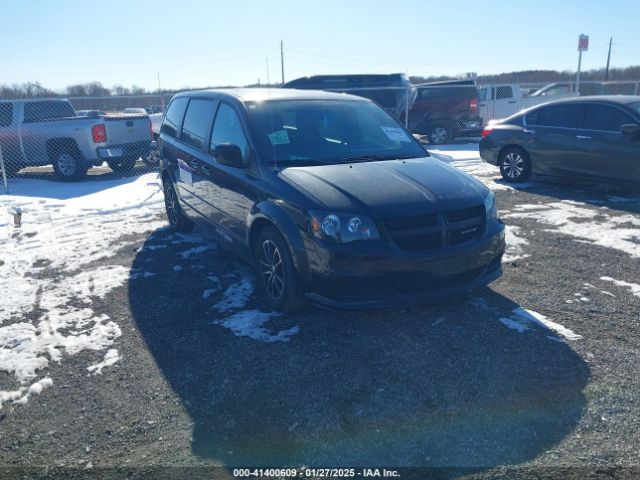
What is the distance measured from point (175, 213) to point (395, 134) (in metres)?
3.35

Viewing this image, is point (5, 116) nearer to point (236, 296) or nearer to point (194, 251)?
point (194, 251)

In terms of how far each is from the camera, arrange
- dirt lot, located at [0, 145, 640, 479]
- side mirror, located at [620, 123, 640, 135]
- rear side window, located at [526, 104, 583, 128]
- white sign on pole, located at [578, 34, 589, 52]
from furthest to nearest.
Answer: white sign on pole, located at [578, 34, 589, 52]
rear side window, located at [526, 104, 583, 128]
side mirror, located at [620, 123, 640, 135]
dirt lot, located at [0, 145, 640, 479]

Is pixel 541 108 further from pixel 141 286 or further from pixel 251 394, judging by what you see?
pixel 251 394

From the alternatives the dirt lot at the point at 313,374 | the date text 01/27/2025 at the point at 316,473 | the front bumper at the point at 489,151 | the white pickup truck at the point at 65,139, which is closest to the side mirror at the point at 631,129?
the front bumper at the point at 489,151

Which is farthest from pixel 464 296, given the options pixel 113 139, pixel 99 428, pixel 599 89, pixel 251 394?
pixel 599 89

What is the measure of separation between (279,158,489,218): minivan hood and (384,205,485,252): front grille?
0.18ft

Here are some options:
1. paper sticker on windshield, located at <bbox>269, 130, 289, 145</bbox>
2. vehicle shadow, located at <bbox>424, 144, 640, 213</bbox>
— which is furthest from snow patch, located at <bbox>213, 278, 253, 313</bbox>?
vehicle shadow, located at <bbox>424, 144, 640, 213</bbox>

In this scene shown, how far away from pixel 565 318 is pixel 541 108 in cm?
644

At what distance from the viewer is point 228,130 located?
5.09m

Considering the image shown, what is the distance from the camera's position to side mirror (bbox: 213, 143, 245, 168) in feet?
15.0

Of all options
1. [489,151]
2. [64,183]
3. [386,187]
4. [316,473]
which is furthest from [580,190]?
[64,183]

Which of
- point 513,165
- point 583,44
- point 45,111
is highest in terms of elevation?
point 583,44

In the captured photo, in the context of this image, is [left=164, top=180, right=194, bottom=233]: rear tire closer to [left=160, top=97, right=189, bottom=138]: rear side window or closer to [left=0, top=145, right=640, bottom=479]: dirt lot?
[left=160, top=97, right=189, bottom=138]: rear side window

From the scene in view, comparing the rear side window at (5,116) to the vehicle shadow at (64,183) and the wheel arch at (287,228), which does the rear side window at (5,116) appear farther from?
the wheel arch at (287,228)
